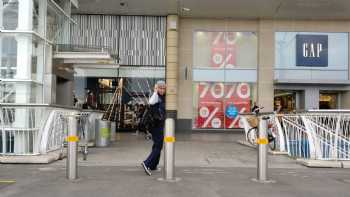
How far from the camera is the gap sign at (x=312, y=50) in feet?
82.4

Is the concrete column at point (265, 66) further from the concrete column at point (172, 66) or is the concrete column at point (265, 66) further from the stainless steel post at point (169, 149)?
the stainless steel post at point (169, 149)

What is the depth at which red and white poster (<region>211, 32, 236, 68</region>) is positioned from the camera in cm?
2531

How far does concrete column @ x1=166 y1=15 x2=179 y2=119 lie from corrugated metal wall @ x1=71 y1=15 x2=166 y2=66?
0.64 m

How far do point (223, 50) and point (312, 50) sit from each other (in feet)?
17.6

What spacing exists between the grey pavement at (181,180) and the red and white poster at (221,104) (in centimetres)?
1445

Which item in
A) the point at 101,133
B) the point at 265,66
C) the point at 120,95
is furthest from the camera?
the point at 265,66

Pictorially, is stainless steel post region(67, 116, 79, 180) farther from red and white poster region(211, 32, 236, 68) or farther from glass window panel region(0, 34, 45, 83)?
red and white poster region(211, 32, 236, 68)

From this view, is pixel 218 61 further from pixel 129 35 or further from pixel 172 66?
pixel 129 35

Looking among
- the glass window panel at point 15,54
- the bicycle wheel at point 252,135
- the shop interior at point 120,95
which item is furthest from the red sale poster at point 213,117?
the glass window panel at point 15,54

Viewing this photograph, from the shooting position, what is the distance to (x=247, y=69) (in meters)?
25.3

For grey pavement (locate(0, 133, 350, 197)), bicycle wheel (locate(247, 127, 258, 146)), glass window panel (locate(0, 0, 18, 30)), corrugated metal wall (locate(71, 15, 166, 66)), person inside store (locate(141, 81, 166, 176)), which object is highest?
corrugated metal wall (locate(71, 15, 166, 66))

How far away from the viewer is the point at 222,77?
25141mm

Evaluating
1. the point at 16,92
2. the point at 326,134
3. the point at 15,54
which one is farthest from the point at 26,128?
the point at 326,134

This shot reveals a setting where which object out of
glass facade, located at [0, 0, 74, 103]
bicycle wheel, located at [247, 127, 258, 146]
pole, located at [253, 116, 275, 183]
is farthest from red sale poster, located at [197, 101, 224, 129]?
pole, located at [253, 116, 275, 183]
